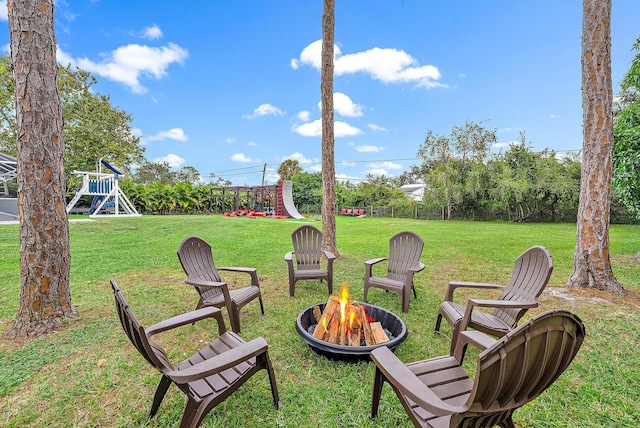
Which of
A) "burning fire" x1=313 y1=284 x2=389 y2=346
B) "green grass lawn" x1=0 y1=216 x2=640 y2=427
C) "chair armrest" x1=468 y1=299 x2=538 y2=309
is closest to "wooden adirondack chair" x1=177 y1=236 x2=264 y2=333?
"green grass lawn" x1=0 y1=216 x2=640 y2=427

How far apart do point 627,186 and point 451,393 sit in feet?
23.8

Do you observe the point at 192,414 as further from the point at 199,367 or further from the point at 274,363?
the point at 274,363

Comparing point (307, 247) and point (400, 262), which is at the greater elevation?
point (307, 247)

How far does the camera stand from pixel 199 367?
5.05 ft

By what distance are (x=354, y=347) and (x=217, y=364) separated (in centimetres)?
118

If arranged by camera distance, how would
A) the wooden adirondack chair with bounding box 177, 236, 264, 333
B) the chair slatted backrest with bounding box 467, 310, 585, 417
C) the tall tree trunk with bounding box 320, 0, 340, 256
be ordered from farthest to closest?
the tall tree trunk with bounding box 320, 0, 340, 256 < the wooden adirondack chair with bounding box 177, 236, 264, 333 < the chair slatted backrest with bounding box 467, 310, 585, 417

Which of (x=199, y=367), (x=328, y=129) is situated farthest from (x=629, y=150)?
(x=199, y=367)

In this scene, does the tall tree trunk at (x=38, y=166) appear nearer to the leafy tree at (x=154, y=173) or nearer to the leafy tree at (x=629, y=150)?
the leafy tree at (x=629, y=150)

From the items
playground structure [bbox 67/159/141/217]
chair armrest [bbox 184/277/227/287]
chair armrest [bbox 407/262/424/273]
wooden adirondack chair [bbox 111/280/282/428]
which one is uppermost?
playground structure [bbox 67/159/141/217]

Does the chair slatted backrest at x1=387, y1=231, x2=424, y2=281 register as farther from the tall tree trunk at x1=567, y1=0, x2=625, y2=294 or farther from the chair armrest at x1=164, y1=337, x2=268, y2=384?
the chair armrest at x1=164, y1=337, x2=268, y2=384

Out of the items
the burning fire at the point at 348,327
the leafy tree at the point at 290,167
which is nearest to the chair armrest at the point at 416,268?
the burning fire at the point at 348,327

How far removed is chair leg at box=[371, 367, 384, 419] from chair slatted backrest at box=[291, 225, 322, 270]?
273 cm

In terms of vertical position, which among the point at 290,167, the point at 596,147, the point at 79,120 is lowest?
the point at 596,147

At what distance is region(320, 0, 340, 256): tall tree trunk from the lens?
20.6ft
